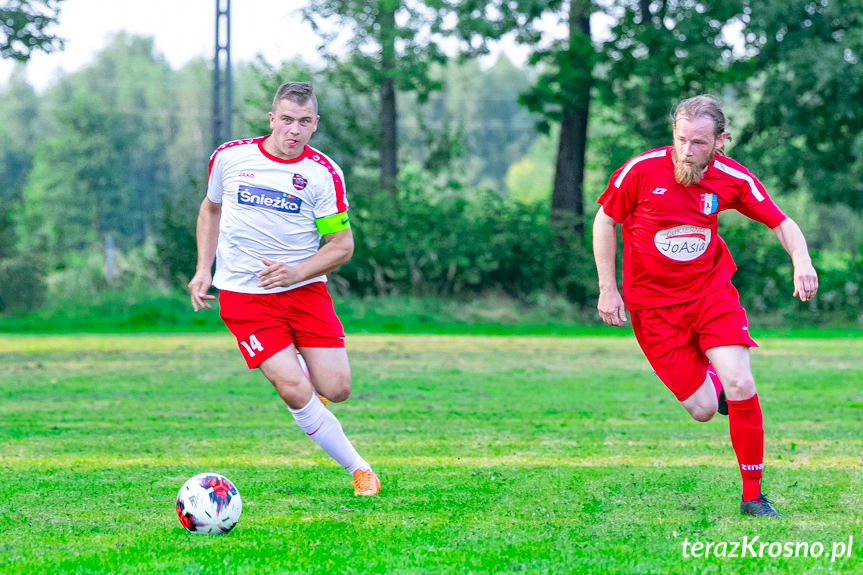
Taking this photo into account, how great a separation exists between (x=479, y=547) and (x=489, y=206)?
22730mm

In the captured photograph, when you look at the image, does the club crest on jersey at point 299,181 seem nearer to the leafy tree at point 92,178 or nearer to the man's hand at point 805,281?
the man's hand at point 805,281

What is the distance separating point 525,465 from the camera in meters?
7.46

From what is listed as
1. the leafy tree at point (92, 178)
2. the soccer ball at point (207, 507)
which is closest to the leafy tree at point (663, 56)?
the soccer ball at point (207, 507)

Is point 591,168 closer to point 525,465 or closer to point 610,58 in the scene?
point 610,58

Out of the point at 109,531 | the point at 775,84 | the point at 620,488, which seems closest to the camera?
the point at 109,531

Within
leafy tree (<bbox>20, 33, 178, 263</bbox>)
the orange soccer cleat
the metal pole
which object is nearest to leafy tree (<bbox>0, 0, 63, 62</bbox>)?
the metal pole

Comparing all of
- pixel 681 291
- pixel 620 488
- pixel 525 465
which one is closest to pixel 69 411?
pixel 525 465

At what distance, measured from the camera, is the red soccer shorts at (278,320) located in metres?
6.12

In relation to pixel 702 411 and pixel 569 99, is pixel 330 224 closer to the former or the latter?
pixel 702 411

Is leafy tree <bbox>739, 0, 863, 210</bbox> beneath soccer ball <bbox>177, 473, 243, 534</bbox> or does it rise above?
above

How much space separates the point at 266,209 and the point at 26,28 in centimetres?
1566

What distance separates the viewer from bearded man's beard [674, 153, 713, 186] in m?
5.72

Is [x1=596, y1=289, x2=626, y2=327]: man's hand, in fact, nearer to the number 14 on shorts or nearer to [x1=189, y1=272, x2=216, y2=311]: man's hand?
the number 14 on shorts

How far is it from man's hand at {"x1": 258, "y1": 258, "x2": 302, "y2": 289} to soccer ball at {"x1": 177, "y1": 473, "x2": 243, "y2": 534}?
1225 mm
